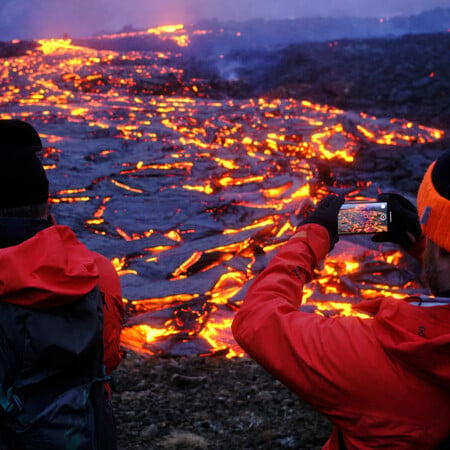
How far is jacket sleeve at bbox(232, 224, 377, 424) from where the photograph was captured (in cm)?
115

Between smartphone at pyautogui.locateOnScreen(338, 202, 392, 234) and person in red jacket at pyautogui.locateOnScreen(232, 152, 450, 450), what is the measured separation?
34 centimetres

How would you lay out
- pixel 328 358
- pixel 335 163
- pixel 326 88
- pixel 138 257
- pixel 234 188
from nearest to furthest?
pixel 328 358 → pixel 138 257 → pixel 234 188 → pixel 335 163 → pixel 326 88

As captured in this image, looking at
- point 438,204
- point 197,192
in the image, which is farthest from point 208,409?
point 197,192

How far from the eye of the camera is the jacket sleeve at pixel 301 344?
1148 millimetres

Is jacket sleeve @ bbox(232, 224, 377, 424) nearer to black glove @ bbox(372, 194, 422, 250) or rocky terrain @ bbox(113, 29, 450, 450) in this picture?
black glove @ bbox(372, 194, 422, 250)

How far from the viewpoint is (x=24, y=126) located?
65.4 inches

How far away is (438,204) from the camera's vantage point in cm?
115

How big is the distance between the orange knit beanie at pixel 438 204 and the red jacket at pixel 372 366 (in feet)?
0.56

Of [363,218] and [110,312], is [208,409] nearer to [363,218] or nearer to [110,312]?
[110,312]

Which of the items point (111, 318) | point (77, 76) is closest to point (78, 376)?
point (111, 318)

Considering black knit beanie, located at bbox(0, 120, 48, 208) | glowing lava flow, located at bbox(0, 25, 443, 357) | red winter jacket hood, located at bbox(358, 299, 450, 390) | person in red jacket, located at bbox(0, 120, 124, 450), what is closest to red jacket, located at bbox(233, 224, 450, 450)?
red winter jacket hood, located at bbox(358, 299, 450, 390)

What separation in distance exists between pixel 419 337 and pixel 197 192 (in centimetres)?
584

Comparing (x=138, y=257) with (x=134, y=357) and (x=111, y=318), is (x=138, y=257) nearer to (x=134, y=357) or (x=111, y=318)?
(x=134, y=357)

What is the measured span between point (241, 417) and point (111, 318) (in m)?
1.42
